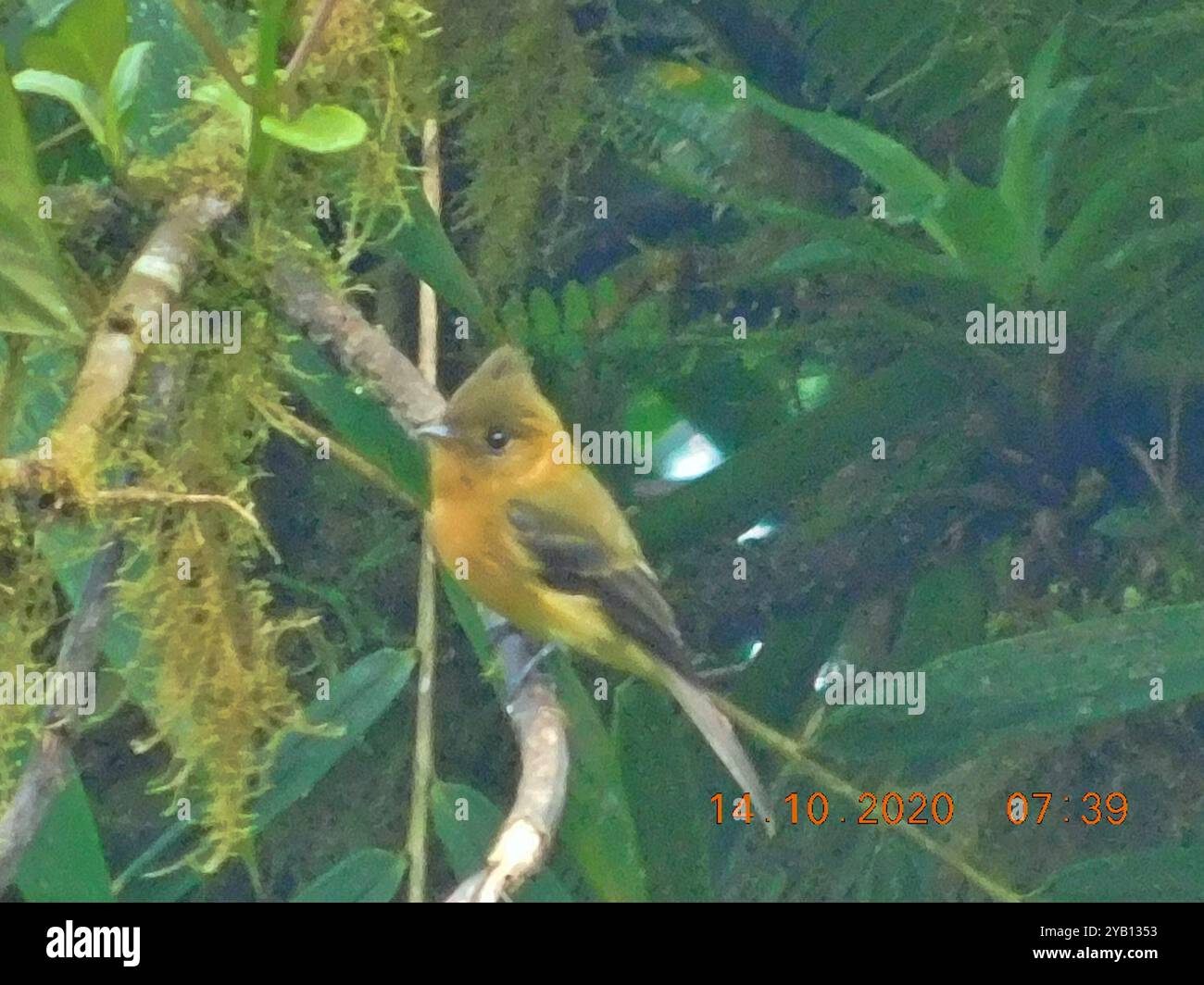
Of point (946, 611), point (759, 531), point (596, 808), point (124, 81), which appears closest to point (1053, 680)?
point (946, 611)

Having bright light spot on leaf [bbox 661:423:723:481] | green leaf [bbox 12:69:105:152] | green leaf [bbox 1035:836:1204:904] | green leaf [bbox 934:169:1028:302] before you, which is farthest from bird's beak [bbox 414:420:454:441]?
green leaf [bbox 1035:836:1204:904]

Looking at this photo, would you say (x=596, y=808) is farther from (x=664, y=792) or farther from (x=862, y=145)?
(x=862, y=145)

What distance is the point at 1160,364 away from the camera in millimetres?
864

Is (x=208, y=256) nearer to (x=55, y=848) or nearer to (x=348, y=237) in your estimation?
(x=348, y=237)

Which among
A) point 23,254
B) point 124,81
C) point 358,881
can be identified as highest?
point 124,81

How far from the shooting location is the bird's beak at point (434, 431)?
0.86 metres

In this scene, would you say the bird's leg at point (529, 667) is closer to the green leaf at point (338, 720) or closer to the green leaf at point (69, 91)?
the green leaf at point (338, 720)

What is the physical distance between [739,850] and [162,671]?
423mm

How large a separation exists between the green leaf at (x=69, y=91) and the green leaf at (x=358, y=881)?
519mm

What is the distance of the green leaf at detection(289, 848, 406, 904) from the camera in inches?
34.8

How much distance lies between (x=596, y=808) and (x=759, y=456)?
0.90 ft

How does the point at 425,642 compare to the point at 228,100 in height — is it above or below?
below

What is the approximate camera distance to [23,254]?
0.76 m

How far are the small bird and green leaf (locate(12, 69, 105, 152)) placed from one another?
28cm
